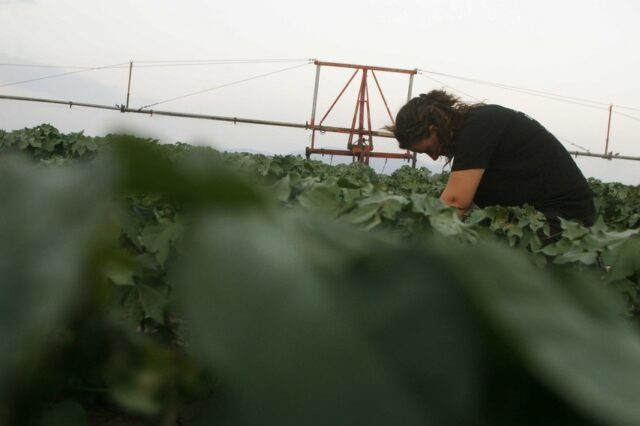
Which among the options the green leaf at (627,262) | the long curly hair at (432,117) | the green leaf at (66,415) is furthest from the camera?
the long curly hair at (432,117)

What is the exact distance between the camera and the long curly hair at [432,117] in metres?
4.03

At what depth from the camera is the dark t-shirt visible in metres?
3.77

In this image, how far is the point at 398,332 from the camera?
12.1 inches

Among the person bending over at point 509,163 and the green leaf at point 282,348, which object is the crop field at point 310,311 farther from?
the person bending over at point 509,163

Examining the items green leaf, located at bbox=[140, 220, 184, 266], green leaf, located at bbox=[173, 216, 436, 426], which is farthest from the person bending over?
green leaf, located at bbox=[173, 216, 436, 426]

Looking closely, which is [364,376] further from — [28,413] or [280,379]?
[28,413]

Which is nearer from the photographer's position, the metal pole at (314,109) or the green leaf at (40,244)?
the green leaf at (40,244)

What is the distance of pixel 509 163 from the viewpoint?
12.7 ft

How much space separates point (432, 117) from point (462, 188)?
0.54m

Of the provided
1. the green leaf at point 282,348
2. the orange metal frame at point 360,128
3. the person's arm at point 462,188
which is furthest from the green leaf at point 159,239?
the orange metal frame at point 360,128

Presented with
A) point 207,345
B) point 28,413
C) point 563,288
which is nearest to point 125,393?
point 28,413

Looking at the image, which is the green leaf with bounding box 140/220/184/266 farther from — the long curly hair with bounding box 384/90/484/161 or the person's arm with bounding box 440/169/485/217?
the long curly hair with bounding box 384/90/484/161

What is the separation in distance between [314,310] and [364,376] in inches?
1.5

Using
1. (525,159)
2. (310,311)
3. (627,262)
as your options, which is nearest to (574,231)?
(627,262)
